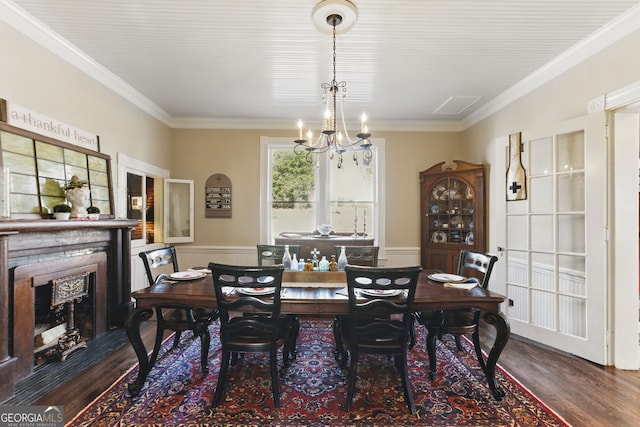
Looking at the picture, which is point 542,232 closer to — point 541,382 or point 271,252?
point 541,382

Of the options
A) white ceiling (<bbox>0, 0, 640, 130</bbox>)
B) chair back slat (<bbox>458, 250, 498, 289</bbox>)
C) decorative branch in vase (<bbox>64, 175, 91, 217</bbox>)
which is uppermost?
white ceiling (<bbox>0, 0, 640, 130</bbox>)

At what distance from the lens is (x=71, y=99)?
2924 millimetres

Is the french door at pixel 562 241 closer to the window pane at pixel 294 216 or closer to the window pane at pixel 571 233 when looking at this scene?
the window pane at pixel 571 233

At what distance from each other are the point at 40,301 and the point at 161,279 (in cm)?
117

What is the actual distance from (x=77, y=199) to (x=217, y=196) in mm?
2192

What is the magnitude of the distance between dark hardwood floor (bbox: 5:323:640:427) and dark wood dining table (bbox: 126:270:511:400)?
0.35 m

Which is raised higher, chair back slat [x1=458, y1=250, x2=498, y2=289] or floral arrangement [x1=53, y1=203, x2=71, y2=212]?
floral arrangement [x1=53, y1=203, x2=71, y2=212]

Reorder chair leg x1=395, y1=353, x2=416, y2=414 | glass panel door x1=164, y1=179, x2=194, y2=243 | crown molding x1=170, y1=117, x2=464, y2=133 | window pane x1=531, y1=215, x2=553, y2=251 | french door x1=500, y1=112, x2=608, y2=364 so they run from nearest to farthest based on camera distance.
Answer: chair leg x1=395, y1=353, x2=416, y2=414 < french door x1=500, y1=112, x2=608, y2=364 < window pane x1=531, y1=215, x2=553, y2=251 < glass panel door x1=164, y1=179, x2=194, y2=243 < crown molding x1=170, y1=117, x2=464, y2=133

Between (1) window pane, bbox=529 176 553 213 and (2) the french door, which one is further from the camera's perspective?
(1) window pane, bbox=529 176 553 213

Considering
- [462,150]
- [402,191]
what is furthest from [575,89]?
[402,191]

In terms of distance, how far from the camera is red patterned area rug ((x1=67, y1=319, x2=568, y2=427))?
1.92 m

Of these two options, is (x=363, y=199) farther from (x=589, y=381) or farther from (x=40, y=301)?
(x=40, y=301)

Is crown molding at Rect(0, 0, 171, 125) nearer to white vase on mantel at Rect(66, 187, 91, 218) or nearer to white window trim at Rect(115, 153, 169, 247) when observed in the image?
white window trim at Rect(115, 153, 169, 247)

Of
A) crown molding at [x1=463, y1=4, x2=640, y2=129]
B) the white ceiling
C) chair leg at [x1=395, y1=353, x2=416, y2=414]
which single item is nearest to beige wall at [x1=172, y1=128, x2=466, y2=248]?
the white ceiling
